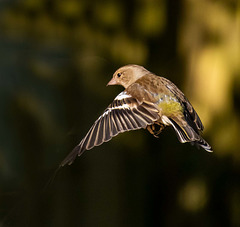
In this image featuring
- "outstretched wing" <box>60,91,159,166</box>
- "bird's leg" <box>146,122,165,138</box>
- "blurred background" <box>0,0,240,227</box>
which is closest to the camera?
"outstretched wing" <box>60,91,159,166</box>

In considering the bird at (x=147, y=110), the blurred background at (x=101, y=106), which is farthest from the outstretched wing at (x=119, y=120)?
the blurred background at (x=101, y=106)

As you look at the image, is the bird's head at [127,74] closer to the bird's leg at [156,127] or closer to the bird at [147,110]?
the bird at [147,110]

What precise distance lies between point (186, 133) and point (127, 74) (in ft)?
0.73

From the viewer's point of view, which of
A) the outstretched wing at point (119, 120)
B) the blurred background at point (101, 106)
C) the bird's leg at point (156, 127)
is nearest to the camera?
the outstretched wing at point (119, 120)

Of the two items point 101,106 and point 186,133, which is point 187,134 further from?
point 101,106

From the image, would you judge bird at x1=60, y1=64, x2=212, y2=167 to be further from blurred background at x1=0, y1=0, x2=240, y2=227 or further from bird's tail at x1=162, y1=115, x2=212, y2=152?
blurred background at x1=0, y1=0, x2=240, y2=227

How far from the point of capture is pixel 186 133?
1169mm

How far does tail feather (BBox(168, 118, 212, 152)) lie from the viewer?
1140 mm

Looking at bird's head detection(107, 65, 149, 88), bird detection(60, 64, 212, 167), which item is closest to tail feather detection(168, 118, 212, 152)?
bird detection(60, 64, 212, 167)

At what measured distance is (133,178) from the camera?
1669 millimetres

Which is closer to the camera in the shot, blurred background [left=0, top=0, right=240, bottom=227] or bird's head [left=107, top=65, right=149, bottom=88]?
bird's head [left=107, top=65, right=149, bottom=88]

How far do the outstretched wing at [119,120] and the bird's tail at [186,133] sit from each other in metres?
0.05

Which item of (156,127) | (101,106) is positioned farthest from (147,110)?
(101,106)

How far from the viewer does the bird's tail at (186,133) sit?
1.14m
